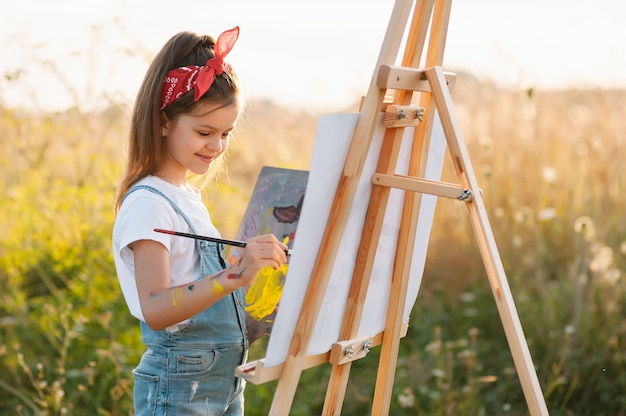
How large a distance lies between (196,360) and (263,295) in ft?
0.86

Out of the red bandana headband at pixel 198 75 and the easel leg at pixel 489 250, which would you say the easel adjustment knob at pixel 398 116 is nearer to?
the easel leg at pixel 489 250

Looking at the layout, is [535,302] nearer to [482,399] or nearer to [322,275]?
[482,399]

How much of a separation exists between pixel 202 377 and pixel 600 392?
6.73 ft

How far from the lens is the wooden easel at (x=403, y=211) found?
168cm

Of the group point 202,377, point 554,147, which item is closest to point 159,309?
point 202,377

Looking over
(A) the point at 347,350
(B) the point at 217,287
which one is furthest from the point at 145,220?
(A) the point at 347,350

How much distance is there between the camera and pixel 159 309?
63.9 inches

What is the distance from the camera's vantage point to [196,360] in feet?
5.90

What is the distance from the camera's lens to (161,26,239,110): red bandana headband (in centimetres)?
175

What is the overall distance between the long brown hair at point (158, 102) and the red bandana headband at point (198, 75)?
0.05ft

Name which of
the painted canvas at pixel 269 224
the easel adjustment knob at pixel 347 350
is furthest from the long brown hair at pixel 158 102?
the easel adjustment knob at pixel 347 350

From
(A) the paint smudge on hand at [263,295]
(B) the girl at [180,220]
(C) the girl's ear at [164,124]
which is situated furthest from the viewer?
(A) the paint smudge on hand at [263,295]

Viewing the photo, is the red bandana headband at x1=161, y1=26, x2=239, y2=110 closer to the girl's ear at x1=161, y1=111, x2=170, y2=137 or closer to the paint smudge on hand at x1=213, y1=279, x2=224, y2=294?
the girl's ear at x1=161, y1=111, x2=170, y2=137

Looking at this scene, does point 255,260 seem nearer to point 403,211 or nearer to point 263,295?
point 263,295
